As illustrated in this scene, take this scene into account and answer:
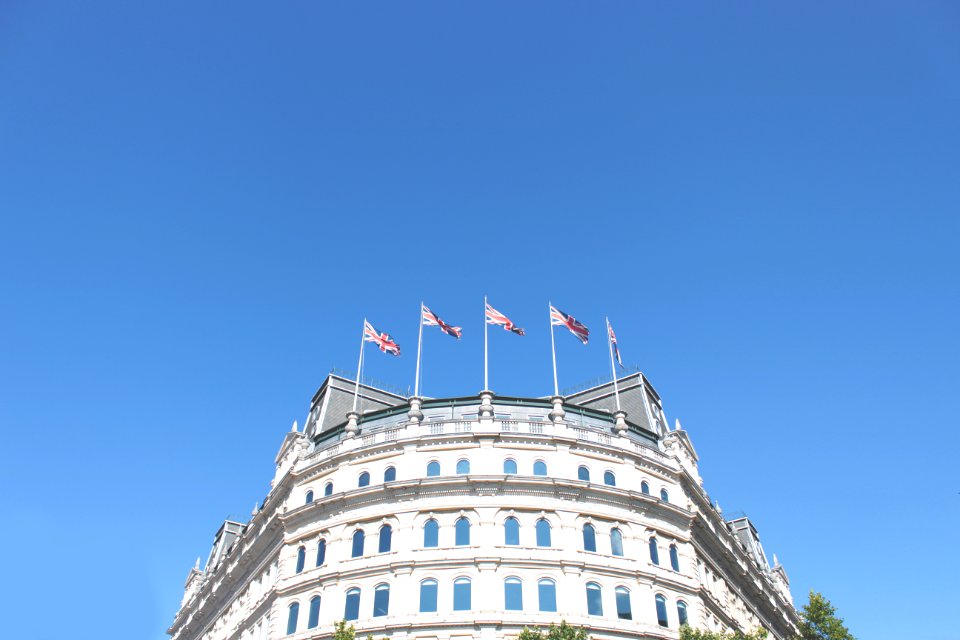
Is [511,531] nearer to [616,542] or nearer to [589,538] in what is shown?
[589,538]

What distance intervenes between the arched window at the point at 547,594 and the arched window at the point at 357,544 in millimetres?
11270

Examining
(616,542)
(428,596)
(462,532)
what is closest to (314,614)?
(428,596)

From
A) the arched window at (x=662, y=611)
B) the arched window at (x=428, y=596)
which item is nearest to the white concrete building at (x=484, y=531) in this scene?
the arched window at (x=428, y=596)

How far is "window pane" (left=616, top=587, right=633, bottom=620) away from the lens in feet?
160

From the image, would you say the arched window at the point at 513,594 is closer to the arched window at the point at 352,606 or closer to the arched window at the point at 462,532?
the arched window at the point at 462,532

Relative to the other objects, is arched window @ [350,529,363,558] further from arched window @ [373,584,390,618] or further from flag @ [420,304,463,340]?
flag @ [420,304,463,340]

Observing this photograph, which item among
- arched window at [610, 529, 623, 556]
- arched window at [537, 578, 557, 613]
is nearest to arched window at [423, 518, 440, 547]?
arched window at [537, 578, 557, 613]

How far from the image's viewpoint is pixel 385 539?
51.4m

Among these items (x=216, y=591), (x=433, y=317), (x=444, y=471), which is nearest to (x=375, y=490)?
(x=444, y=471)

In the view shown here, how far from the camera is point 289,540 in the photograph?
54938 millimetres

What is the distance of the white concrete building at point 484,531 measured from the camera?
48.3 m

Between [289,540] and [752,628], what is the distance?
36985mm

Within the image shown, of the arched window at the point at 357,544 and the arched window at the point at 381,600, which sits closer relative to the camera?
the arched window at the point at 381,600

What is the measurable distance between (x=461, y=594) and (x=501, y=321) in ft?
62.1
